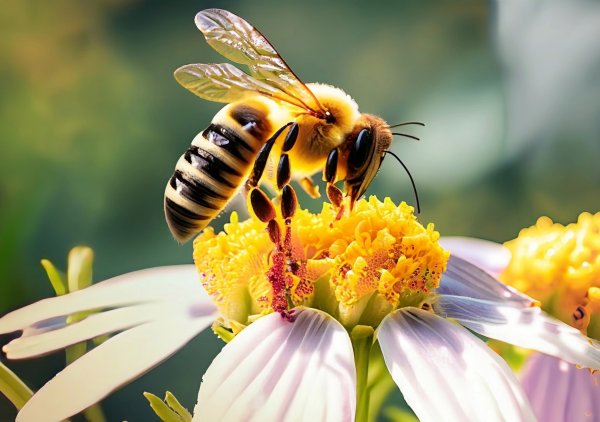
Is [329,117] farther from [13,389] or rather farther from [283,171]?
[13,389]

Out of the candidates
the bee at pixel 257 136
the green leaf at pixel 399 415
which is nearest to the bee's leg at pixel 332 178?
the bee at pixel 257 136

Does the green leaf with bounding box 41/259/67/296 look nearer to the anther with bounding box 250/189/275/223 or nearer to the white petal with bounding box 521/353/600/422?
the anther with bounding box 250/189/275/223

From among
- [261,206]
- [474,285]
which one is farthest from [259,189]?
[474,285]

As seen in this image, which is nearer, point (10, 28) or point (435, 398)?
point (435, 398)

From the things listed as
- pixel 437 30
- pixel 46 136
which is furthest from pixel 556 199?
pixel 46 136

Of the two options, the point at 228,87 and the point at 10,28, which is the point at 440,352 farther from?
the point at 10,28
